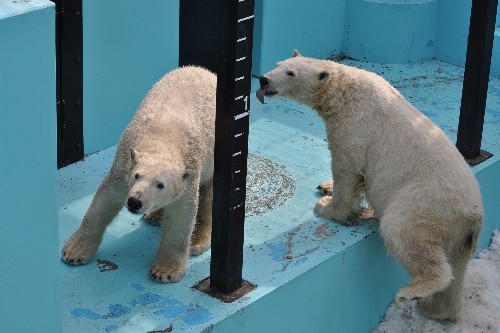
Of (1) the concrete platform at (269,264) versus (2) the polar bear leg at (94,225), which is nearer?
(1) the concrete platform at (269,264)

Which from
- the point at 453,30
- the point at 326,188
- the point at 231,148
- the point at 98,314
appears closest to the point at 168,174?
the point at 231,148

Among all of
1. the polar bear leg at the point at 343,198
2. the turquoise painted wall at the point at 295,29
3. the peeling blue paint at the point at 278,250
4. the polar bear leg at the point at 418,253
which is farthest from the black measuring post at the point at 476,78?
the turquoise painted wall at the point at 295,29

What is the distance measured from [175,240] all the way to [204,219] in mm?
492

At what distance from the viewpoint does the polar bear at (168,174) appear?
4727mm

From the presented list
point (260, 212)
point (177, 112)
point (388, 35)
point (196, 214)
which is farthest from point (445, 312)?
point (388, 35)

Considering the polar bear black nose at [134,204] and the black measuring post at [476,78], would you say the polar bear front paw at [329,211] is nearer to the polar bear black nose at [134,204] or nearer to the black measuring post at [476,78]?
the black measuring post at [476,78]

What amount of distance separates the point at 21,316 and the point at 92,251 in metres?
1.34

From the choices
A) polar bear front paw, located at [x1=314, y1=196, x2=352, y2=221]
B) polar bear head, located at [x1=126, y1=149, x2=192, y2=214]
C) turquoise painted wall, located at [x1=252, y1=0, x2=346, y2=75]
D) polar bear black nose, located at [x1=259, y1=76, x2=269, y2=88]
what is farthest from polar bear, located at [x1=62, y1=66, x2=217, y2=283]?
turquoise painted wall, located at [x1=252, y1=0, x2=346, y2=75]

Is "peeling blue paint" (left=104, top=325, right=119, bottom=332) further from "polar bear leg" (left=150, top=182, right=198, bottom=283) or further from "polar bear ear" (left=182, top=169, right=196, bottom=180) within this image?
"polar bear ear" (left=182, top=169, right=196, bottom=180)

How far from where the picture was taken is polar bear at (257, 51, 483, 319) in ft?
17.4

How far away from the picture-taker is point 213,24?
6988 millimetres

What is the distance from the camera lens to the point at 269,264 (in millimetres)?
5363

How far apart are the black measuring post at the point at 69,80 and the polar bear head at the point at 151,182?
1747 mm

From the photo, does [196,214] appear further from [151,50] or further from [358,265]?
[151,50]
